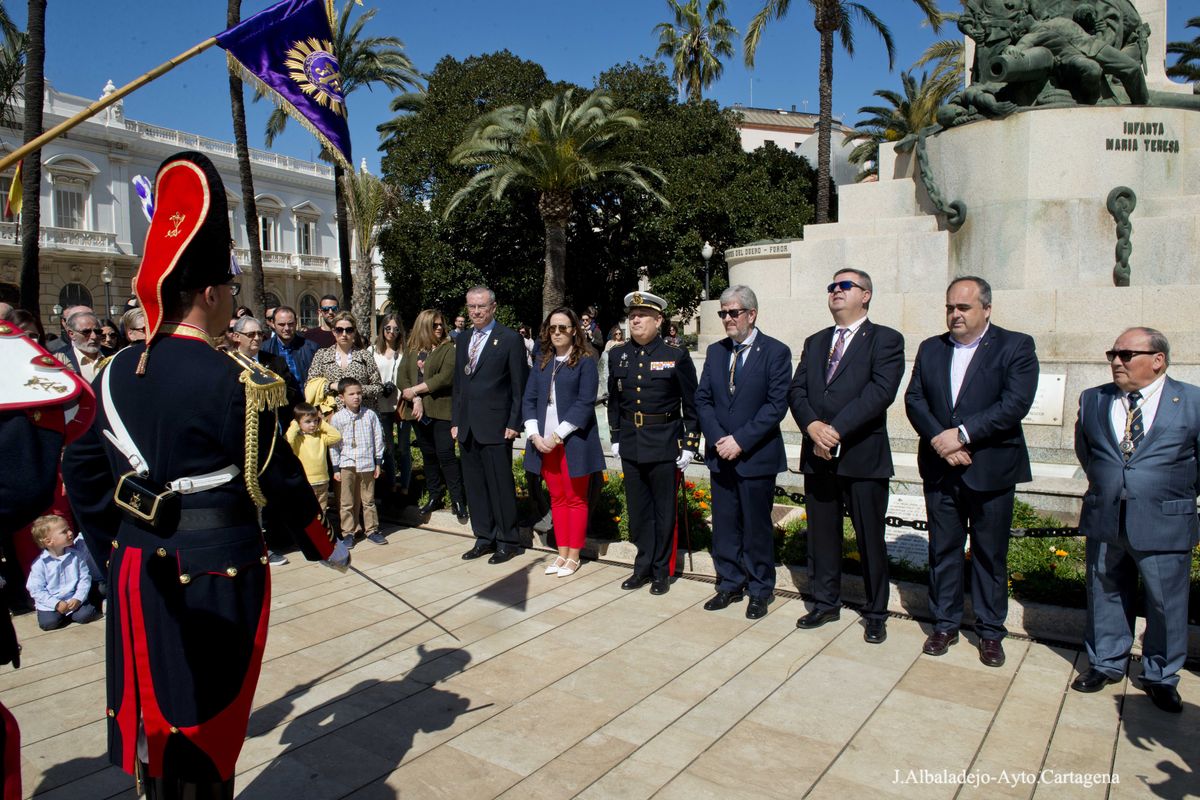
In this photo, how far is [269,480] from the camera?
3.04 metres

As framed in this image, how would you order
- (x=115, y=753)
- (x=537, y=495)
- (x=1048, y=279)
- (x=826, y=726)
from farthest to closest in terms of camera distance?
(x=1048, y=279) → (x=537, y=495) → (x=826, y=726) → (x=115, y=753)

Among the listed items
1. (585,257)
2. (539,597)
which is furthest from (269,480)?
(585,257)

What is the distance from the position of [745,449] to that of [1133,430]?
215 centimetres

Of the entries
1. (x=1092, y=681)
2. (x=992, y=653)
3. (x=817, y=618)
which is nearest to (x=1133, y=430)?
(x=1092, y=681)

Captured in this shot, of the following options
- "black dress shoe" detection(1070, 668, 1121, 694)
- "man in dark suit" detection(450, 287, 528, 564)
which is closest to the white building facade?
"man in dark suit" detection(450, 287, 528, 564)

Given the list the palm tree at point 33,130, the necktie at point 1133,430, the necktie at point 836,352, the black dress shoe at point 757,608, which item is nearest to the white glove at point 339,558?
the black dress shoe at point 757,608

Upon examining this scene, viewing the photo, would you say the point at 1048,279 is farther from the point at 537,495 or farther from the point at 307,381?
the point at 307,381

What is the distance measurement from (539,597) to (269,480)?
339 centimetres

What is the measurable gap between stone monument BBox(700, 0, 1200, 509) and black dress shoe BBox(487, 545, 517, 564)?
3.70 m

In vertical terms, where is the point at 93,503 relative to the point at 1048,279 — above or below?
below

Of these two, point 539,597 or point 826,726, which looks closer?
point 826,726

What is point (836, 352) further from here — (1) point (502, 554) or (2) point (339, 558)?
(2) point (339, 558)

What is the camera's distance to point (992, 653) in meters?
4.82

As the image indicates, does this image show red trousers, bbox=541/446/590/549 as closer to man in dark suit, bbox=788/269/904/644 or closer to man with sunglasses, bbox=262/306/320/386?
man in dark suit, bbox=788/269/904/644
